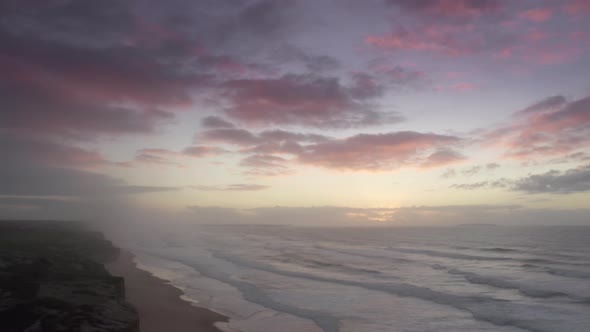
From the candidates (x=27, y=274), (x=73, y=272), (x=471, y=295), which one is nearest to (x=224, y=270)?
(x=73, y=272)

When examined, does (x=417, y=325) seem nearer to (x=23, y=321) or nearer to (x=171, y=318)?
(x=171, y=318)

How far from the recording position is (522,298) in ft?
→ 97.0

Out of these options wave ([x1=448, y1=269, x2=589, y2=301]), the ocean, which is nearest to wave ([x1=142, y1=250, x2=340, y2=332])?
the ocean

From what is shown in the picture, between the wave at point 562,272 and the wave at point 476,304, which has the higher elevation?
the wave at point 476,304

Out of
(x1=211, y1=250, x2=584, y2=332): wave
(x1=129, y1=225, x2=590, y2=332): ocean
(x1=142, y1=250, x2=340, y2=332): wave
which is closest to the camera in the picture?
(x1=142, y1=250, x2=340, y2=332): wave

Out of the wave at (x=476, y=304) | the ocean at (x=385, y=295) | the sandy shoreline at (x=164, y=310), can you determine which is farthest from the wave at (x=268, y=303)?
the wave at (x=476, y=304)

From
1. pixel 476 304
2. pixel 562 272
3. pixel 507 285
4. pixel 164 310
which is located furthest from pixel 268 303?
pixel 562 272

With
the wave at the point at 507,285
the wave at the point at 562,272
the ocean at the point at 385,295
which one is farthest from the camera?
the wave at the point at 562,272

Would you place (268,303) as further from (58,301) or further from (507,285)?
(507,285)

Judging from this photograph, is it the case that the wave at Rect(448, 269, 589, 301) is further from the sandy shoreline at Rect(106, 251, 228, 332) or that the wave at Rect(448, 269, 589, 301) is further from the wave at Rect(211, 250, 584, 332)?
the sandy shoreline at Rect(106, 251, 228, 332)

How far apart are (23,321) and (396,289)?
26.8 metres

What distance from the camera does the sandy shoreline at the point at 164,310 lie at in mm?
18891

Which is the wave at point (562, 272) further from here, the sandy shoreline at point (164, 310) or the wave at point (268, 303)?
the sandy shoreline at point (164, 310)

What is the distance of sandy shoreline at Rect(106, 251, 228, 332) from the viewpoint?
62.0 feet
